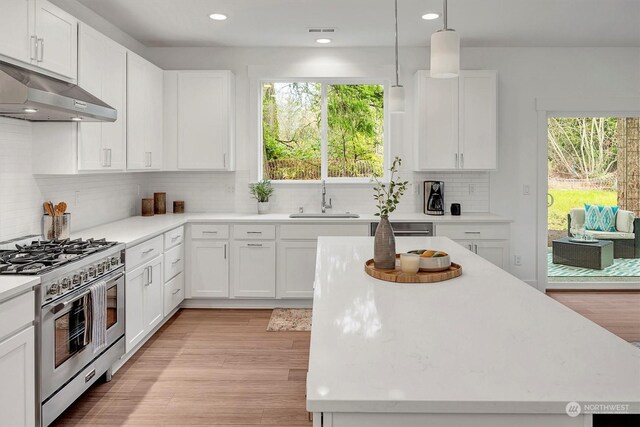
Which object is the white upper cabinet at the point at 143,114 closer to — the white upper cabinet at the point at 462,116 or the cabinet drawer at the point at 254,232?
the cabinet drawer at the point at 254,232

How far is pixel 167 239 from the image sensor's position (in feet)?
14.4

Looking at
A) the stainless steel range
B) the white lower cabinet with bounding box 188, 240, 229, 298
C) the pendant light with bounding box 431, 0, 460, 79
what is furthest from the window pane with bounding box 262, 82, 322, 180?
the pendant light with bounding box 431, 0, 460, 79

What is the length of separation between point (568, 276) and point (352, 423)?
537 cm

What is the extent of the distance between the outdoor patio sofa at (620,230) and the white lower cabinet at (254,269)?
345 centimetres

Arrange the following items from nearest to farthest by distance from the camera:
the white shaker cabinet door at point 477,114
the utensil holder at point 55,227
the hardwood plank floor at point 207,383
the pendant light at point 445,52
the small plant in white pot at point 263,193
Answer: the pendant light at point 445,52 < the hardwood plank floor at point 207,383 < the utensil holder at point 55,227 < the white shaker cabinet door at point 477,114 < the small plant in white pot at point 263,193

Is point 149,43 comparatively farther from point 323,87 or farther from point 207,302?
point 207,302

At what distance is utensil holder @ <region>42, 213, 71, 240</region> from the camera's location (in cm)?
340

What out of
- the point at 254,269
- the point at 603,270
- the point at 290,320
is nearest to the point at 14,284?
the point at 290,320

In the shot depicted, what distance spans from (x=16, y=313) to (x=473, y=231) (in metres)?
3.97

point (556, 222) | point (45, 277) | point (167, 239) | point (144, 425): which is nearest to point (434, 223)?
point (556, 222)

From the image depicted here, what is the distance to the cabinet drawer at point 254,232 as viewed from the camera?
4.96 metres

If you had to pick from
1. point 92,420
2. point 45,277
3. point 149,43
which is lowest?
point 92,420

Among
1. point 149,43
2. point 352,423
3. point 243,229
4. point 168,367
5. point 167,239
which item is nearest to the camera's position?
point 352,423

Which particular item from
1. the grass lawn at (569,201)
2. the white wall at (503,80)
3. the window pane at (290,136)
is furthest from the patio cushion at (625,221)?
the window pane at (290,136)
